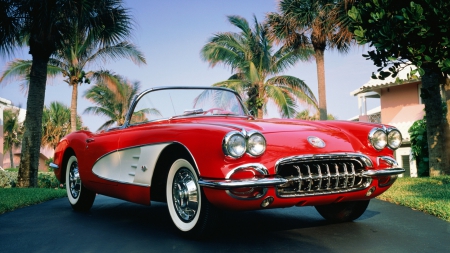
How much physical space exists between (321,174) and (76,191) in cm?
389

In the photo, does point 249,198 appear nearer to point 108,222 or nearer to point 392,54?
point 108,222

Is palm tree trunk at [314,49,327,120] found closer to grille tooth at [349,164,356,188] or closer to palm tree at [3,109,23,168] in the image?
grille tooth at [349,164,356,188]

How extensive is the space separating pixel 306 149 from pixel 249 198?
648 millimetres

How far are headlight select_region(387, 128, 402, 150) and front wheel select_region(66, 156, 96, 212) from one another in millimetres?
3799

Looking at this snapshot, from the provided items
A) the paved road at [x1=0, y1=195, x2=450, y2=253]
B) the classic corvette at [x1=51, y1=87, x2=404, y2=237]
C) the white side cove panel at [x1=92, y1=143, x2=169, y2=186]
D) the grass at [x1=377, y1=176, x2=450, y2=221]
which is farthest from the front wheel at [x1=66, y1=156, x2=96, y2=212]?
the grass at [x1=377, y1=176, x2=450, y2=221]

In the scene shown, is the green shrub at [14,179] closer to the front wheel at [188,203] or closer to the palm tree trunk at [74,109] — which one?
the palm tree trunk at [74,109]

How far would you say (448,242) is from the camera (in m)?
3.89

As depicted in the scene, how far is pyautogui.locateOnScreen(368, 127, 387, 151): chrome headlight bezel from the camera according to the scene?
4.44m

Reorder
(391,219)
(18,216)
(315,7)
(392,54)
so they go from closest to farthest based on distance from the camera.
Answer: (391,219)
(18,216)
(392,54)
(315,7)

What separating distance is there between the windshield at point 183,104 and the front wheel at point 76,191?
1.41m

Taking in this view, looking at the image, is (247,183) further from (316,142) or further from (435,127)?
(435,127)

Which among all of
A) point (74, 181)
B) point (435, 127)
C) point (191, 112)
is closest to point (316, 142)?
point (191, 112)

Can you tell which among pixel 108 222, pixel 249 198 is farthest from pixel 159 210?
pixel 249 198

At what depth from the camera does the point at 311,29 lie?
19.0 metres
